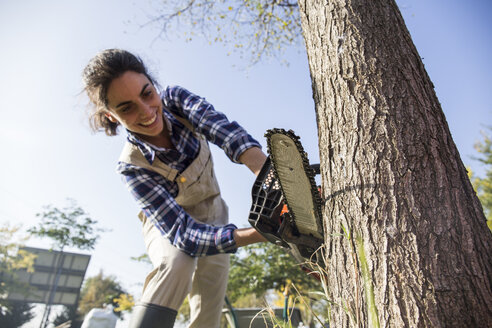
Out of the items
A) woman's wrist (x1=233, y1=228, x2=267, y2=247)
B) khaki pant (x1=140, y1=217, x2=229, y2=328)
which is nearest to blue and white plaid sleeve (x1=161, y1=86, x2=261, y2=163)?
woman's wrist (x1=233, y1=228, x2=267, y2=247)

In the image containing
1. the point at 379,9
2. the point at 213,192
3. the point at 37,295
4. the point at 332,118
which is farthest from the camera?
the point at 37,295

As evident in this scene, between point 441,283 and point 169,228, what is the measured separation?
4.90 feet

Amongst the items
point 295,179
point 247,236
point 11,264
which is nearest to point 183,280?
point 247,236

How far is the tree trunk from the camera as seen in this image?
0.89 metres

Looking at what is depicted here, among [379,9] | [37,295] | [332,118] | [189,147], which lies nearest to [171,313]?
[189,147]

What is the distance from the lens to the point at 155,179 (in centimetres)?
223

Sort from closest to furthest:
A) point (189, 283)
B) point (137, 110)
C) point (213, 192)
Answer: point (189, 283) < point (137, 110) < point (213, 192)

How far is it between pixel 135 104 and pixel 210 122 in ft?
1.66

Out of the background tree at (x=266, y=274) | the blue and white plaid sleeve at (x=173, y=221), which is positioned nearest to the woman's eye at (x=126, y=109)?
the blue and white plaid sleeve at (x=173, y=221)

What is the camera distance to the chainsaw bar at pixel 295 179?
1195 mm

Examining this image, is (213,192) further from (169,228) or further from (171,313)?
(171,313)

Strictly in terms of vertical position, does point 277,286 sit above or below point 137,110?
below

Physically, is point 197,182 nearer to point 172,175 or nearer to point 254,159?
point 172,175

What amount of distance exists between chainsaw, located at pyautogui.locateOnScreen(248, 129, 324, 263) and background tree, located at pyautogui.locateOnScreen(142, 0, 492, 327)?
0.09m
